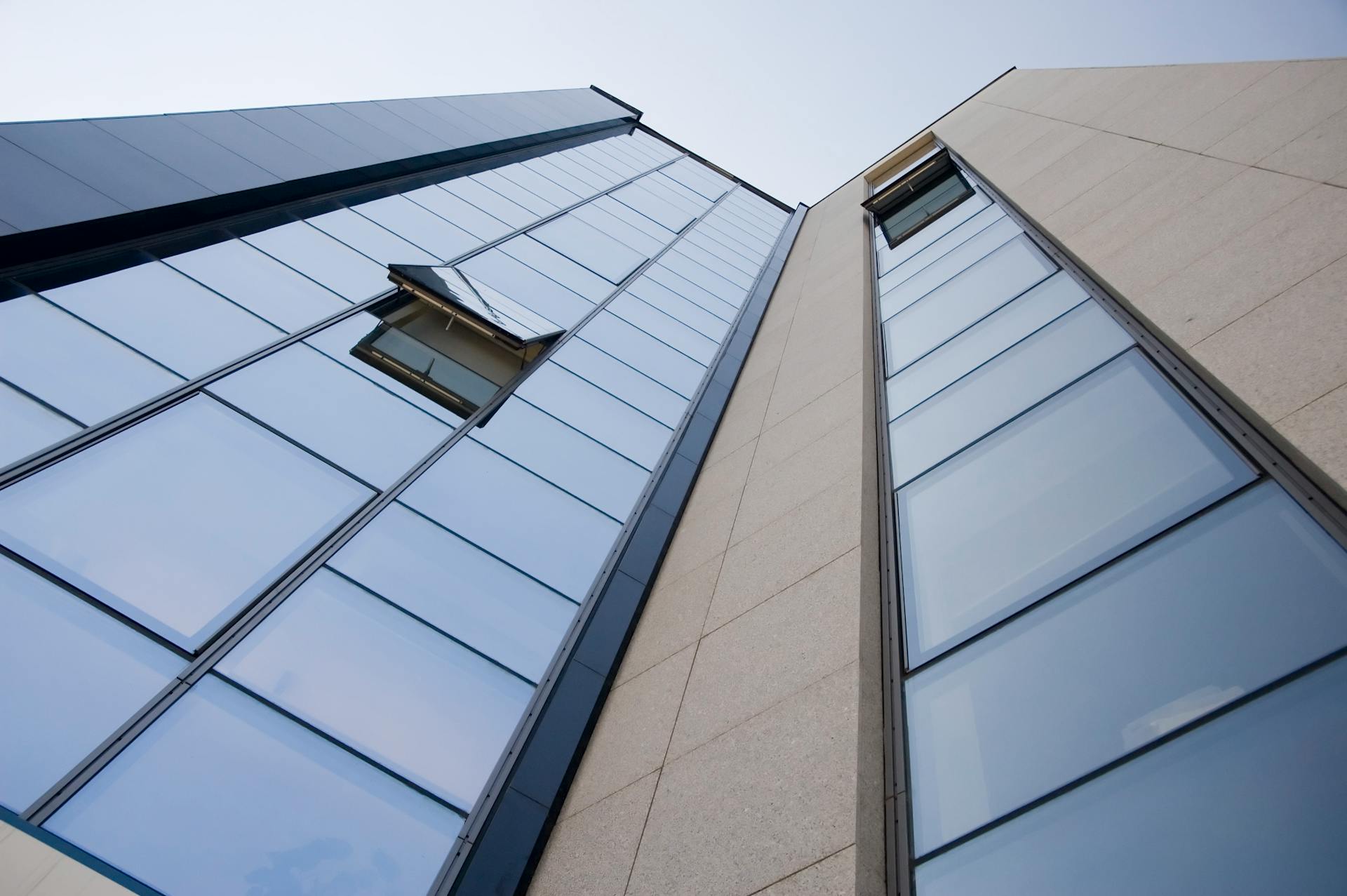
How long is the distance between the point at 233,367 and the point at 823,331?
8.86 m

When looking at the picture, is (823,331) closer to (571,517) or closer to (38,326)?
(571,517)

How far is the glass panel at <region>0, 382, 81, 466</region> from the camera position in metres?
6.39

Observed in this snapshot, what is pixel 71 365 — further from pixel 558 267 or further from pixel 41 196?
pixel 558 267

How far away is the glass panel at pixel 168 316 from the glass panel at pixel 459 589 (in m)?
2.48

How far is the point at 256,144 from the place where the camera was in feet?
44.6

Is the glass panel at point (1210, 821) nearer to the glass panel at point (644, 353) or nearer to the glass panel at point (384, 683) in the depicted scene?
the glass panel at point (384, 683)

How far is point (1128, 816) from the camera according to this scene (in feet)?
13.6

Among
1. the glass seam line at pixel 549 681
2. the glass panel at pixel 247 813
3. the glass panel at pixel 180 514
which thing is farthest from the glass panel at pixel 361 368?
the glass panel at pixel 247 813

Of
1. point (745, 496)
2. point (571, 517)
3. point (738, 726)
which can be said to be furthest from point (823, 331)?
point (738, 726)

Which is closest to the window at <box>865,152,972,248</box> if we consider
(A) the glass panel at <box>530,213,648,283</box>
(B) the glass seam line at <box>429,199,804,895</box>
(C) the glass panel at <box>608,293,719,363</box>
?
(C) the glass panel at <box>608,293,719,363</box>

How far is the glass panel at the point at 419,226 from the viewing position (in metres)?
13.9

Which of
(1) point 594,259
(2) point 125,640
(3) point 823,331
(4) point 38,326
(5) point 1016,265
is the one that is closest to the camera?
(2) point 125,640

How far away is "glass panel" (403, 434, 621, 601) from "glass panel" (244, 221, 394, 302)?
10.9 ft

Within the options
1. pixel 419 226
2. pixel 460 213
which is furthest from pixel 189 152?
pixel 460 213
